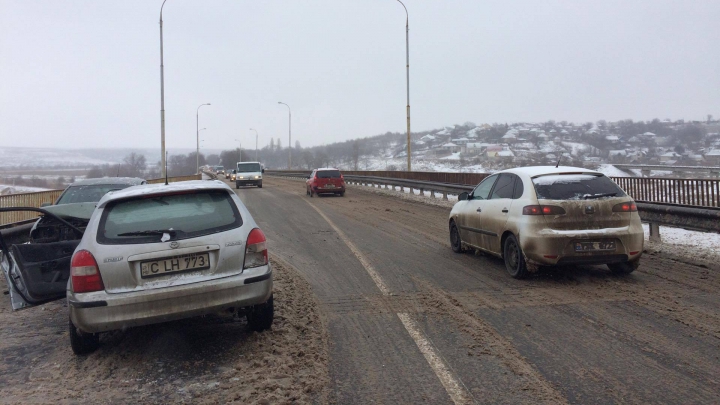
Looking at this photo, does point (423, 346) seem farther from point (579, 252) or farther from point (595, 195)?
point (595, 195)

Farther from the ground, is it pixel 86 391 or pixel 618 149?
pixel 618 149

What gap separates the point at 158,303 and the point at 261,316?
3.27 feet

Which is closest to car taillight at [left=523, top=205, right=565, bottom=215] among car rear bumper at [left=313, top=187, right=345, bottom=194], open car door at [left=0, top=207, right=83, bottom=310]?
open car door at [left=0, top=207, right=83, bottom=310]

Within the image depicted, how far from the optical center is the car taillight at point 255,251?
15.9 ft

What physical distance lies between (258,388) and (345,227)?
9.78 m

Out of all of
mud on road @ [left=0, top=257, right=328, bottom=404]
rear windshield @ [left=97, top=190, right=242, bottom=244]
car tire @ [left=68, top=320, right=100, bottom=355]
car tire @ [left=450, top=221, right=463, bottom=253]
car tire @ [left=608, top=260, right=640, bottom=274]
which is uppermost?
rear windshield @ [left=97, top=190, right=242, bottom=244]

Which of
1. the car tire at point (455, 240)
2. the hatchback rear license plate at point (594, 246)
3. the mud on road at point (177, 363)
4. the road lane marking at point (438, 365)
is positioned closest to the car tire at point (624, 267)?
the hatchback rear license plate at point (594, 246)

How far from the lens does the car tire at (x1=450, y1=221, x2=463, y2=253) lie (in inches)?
374

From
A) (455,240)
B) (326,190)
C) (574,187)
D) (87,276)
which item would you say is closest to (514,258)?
(574,187)

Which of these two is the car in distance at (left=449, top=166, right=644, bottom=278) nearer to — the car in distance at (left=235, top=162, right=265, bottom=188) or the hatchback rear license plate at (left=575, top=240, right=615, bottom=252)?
the hatchback rear license plate at (left=575, top=240, right=615, bottom=252)

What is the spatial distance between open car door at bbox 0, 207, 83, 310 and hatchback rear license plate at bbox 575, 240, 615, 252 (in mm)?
5872

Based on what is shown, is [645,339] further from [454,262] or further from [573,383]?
[454,262]

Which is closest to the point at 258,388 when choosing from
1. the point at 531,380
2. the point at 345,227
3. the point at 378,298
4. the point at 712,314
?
the point at 531,380

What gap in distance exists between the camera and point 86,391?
4039 mm
